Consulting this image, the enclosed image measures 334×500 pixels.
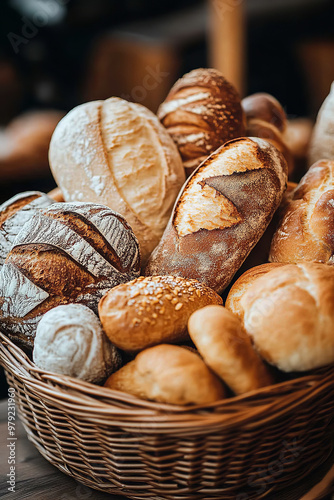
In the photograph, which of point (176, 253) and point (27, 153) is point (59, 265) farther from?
point (27, 153)

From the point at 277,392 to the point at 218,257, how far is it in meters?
0.51

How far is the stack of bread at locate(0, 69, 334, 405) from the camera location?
88 cm

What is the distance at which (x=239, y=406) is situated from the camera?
0.80 metres

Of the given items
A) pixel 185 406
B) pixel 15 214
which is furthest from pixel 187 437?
pixel 15 214

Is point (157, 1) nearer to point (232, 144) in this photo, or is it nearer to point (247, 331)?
point (232, 144)

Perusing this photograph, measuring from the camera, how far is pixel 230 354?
85 cm

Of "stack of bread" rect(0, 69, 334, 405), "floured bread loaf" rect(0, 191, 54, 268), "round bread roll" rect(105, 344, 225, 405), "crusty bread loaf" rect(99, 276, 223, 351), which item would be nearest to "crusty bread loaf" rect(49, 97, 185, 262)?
"stack of bread" rect(0, 69, 334, 405)

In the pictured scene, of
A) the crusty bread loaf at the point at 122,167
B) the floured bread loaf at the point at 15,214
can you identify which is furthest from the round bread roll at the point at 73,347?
the crusty bread loaf at the point at 122,167

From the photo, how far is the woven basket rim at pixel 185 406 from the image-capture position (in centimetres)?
79

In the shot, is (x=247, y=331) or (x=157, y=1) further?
(x=157, y=1)

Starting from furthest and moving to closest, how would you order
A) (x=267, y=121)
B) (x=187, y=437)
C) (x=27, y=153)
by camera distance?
(x=27, y=153)
(x=267, y=121)
(x=187, y=437)

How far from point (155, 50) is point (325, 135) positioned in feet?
9.00

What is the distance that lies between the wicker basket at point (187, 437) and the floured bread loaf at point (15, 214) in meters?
0.46

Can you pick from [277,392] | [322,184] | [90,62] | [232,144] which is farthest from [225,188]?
[90,62]
